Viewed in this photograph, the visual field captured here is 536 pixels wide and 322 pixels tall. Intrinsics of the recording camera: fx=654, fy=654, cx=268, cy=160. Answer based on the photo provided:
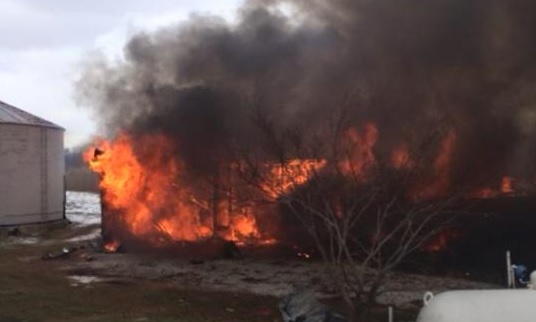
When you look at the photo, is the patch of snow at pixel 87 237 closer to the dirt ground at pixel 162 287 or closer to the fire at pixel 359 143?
the dirt ground at pixel 162 287

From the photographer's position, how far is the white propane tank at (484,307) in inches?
219

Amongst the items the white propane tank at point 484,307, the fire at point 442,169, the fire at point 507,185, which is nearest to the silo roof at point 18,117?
the fire at point 442,169

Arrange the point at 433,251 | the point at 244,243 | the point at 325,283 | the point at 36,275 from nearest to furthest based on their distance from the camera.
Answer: the point at 325,283 < the point at 36,275 < the point at 433,251 < the point at 244,243

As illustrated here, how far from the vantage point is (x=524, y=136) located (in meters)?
20.8

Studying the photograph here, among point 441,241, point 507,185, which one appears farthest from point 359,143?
point 507,185

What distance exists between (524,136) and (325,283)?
10.2m

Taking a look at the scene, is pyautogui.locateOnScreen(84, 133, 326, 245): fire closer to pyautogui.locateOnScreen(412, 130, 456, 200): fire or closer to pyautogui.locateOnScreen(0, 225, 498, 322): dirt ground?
pyautogui.locateOnScreen(0, 225, 498, 322): dirt ground

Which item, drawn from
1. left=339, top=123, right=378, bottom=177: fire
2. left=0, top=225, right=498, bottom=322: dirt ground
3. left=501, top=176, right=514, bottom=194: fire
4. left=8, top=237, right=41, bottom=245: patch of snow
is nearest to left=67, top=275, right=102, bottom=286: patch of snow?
left=0, top=225, right=498, bottom=322: dirt ground

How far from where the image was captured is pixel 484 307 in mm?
5605

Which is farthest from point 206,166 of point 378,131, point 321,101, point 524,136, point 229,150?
point 524,136

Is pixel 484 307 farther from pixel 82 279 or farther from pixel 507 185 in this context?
pixel 507 185

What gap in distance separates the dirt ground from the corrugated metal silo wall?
682cm

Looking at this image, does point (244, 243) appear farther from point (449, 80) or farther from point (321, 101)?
point (449, 80)

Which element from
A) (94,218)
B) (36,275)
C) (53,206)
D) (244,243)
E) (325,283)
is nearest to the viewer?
(325,283)
